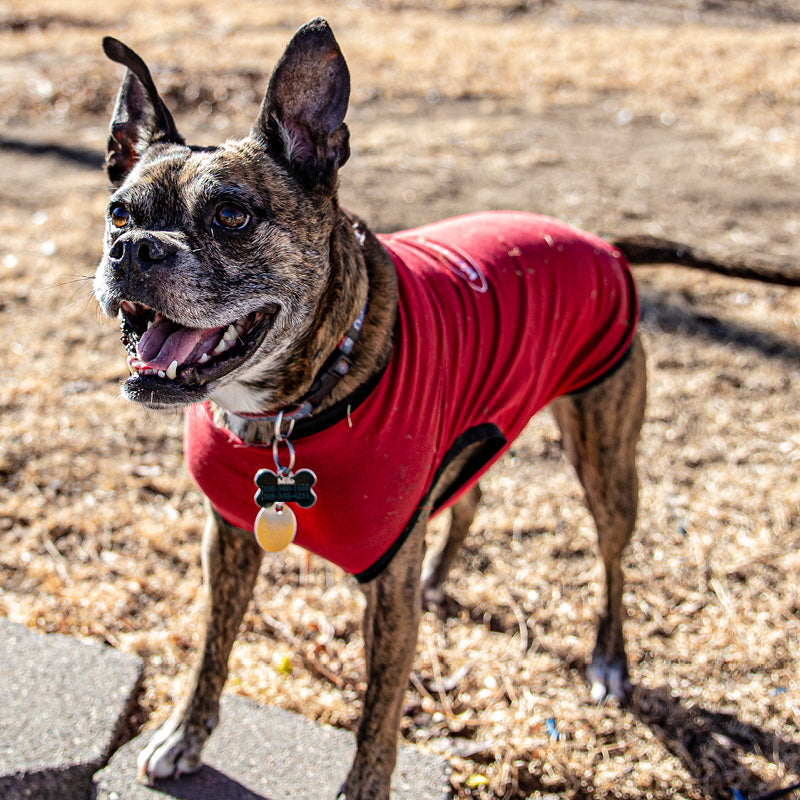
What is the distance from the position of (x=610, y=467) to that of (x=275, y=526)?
1.43 metres

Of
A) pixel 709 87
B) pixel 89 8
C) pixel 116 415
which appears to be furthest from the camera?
pixel 89 8

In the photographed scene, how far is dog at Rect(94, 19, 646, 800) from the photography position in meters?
2.31

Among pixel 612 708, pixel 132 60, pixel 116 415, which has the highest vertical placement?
pixel 132 60

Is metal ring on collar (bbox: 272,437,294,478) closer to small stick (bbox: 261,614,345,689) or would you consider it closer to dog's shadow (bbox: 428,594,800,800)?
small stick (bbox: 261,614,345,689)

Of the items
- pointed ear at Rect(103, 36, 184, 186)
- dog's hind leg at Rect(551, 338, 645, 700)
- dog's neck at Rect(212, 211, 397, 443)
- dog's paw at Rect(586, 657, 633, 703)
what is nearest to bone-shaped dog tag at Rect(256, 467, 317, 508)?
dog's neck at Rect(212, 211, 397, 443)

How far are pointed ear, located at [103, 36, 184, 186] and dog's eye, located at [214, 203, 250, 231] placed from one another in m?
0.50

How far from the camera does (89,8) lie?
36.2 ft

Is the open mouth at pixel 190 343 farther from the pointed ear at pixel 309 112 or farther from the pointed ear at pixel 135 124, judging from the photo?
the pointed ear at pixel 135 124

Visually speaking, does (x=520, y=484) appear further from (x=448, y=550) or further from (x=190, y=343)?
(x=190, y=343)

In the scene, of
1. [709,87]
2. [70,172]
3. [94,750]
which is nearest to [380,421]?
[94,750]

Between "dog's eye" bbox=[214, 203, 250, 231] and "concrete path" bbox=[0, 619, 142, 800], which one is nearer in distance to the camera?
"dog's eye" bbox=[214, 203, 250, 231]

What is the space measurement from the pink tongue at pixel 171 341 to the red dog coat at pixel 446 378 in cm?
32

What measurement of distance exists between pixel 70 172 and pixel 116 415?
3379 millimetres

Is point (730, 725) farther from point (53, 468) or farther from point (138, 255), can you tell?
point (53, 468)
